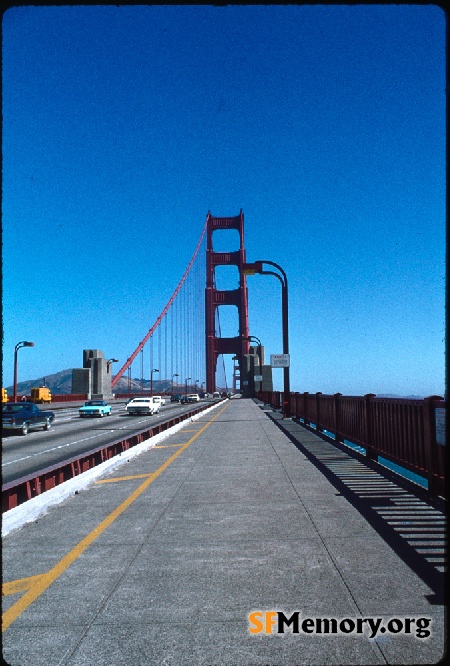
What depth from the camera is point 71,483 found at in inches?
328

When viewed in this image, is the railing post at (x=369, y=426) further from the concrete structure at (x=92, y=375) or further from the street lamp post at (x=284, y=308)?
the concrete structure at (x=92, y=375)

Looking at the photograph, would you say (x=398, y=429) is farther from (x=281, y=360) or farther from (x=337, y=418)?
(x=281, y=360)

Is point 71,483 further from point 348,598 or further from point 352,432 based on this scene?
point 352,432

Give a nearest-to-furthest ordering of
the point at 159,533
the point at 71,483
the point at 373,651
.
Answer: the point at 373,651 → the point at 159,533 → the point at 71,483

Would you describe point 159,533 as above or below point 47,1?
below

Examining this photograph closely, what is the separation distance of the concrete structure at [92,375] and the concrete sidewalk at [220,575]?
6275 centimetres

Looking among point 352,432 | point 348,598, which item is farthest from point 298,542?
point 352,432

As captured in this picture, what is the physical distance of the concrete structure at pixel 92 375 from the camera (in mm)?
69562

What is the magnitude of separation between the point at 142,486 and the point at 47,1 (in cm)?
730

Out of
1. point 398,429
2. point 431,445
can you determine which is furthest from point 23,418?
point 431,445

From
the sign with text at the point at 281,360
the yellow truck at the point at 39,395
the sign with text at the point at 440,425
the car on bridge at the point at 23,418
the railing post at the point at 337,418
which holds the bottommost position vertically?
the yellow truck at the point at 39,395

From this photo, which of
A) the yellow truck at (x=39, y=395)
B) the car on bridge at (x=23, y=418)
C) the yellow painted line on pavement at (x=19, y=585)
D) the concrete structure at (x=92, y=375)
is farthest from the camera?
the concrete structure at (x=92, y=375)

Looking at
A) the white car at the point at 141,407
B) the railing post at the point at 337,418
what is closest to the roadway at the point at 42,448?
the railing post at the point at 337,418

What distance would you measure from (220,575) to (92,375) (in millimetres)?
67949
